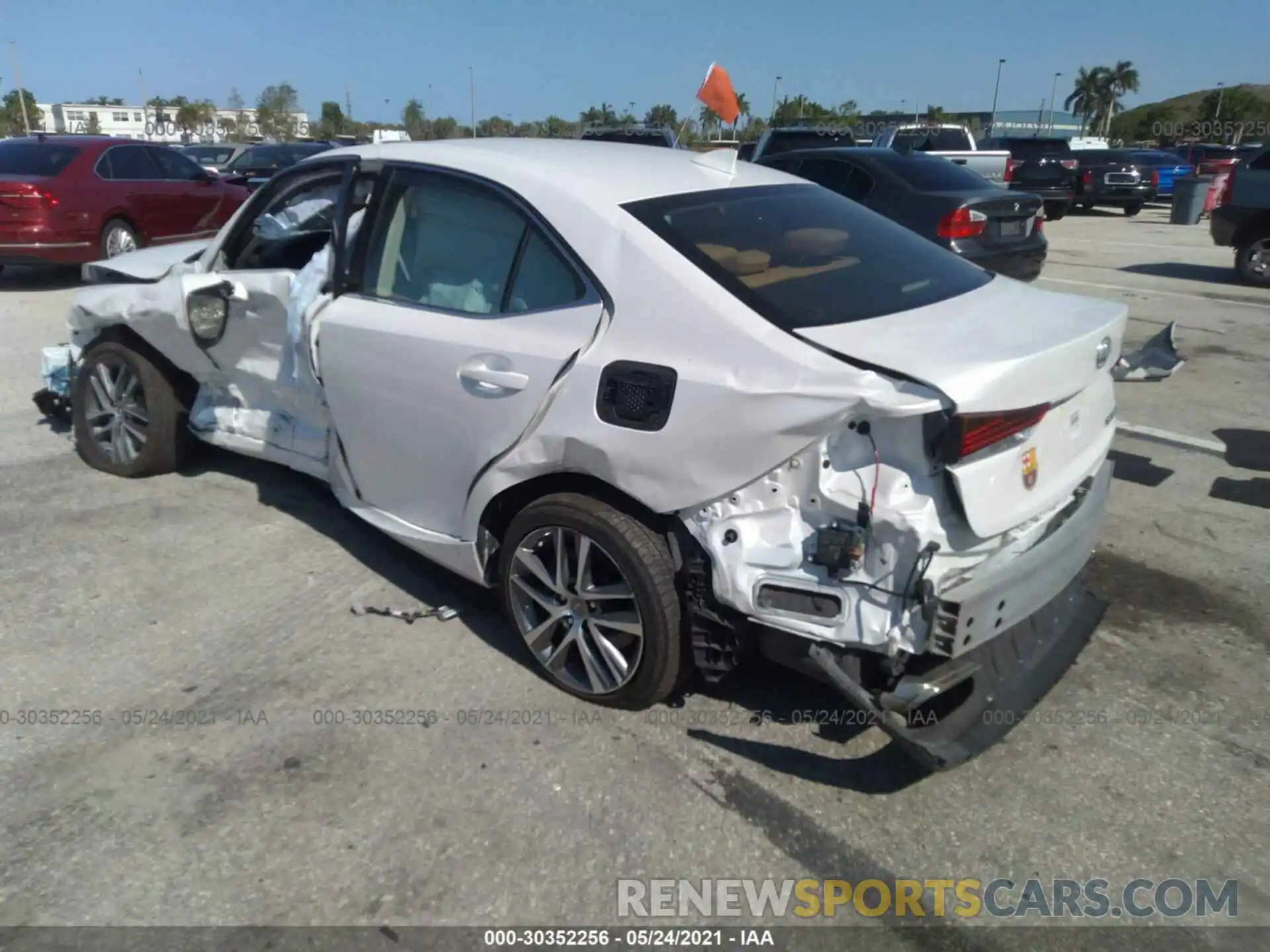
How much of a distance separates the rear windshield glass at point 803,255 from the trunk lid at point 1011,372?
4.2 inches

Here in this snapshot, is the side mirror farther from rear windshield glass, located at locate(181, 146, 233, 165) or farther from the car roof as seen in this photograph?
rear windshield glass, located at locate(181, 146, 233, 165)

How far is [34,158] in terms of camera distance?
11.2m

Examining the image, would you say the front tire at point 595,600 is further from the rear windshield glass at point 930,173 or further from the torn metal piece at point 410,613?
the rear windshield glass at point 930,173

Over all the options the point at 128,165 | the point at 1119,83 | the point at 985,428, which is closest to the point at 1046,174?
the point at 128,165

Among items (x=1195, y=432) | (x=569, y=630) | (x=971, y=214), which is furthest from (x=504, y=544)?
(x=971, y=214)

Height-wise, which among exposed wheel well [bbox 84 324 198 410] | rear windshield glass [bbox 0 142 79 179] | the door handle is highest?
rear windshield glass [bbox 0 142 79 179]

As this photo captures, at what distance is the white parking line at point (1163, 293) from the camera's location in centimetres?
1090

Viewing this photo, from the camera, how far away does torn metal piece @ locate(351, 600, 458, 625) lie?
402 centimetres

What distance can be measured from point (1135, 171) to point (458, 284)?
73.6 feet

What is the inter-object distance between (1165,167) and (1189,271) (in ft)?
39.8

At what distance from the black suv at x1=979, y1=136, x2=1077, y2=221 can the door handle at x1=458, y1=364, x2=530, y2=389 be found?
18541mm

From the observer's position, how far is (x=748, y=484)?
2834mm

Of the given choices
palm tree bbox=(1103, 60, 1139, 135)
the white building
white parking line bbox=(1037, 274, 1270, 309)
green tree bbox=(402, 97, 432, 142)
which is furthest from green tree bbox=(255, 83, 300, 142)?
palm tree bbox=(1103, 60, 1139, 135)

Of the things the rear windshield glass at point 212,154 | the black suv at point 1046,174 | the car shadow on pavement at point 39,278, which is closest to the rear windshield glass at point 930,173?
the car shadow on pavement at point 39,278
